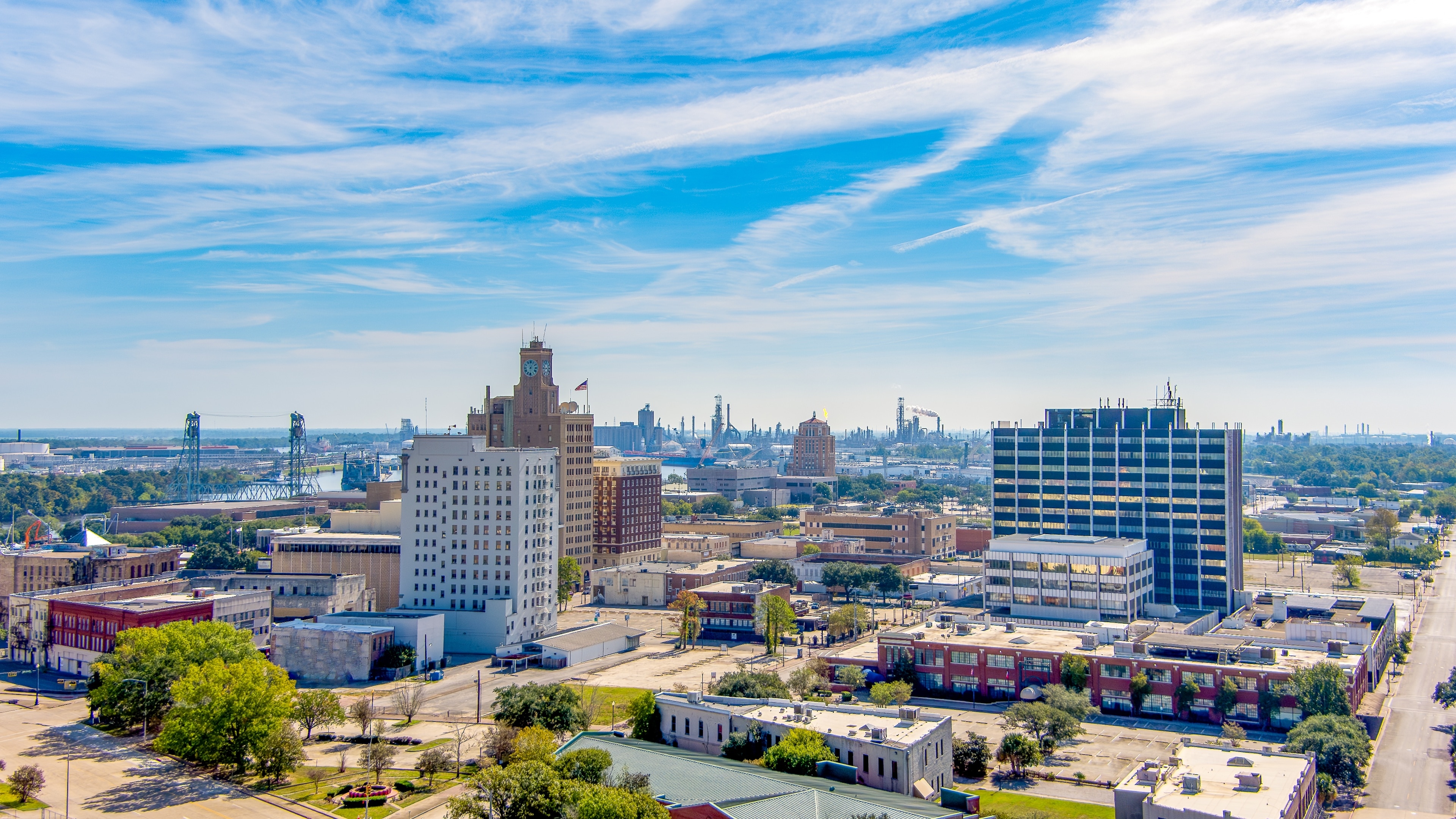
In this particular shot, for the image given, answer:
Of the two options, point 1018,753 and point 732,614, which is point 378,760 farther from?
point 732,614

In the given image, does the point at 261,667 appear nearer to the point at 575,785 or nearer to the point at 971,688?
the point at 575,785

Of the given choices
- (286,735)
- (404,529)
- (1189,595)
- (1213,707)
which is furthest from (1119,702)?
(404,529)

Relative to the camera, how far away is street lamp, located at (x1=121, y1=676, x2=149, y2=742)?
80.1 metres

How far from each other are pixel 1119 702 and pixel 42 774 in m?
80.3

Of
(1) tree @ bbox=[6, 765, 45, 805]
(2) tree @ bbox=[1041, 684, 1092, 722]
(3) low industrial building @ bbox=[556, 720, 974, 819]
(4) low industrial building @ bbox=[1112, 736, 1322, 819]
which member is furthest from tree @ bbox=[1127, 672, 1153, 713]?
(1) tree @ bbox=[6, 765, 45, 805]

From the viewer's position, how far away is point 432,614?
110188 mm

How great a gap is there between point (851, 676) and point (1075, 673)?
18963mm

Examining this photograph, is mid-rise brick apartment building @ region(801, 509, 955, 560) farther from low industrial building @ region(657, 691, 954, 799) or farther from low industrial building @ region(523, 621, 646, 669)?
low industrial building @ region(657, 691, 954, 799)


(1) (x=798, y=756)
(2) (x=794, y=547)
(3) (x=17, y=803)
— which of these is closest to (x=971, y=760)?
(1) (x=798, y=756)

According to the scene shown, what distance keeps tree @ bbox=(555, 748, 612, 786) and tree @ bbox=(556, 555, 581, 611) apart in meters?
84.9

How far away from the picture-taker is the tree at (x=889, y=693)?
85125 mm

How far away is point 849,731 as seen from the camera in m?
66.8

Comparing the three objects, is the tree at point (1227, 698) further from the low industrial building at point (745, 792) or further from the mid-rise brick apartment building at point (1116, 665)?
the low industrial building at point (745, 792)

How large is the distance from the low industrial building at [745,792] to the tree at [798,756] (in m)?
0.80
